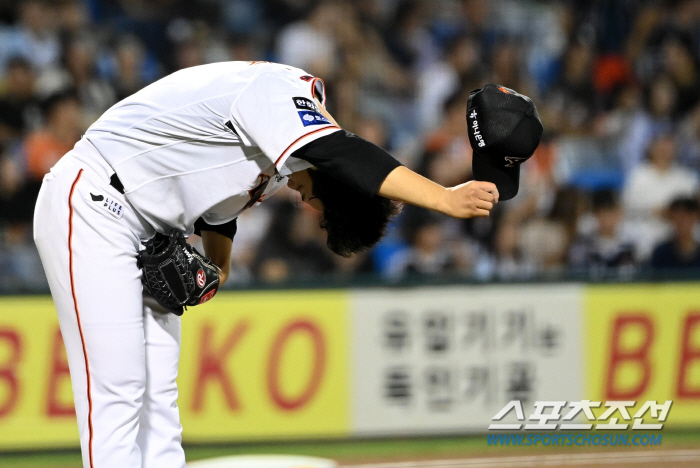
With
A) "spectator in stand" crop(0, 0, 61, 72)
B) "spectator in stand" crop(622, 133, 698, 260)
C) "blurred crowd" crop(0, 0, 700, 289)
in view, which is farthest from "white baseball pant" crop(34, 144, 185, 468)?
"spectator in stand" crop(622, 133, 698, 260)

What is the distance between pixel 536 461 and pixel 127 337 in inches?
121

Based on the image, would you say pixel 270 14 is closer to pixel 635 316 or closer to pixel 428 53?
pixel 428 53

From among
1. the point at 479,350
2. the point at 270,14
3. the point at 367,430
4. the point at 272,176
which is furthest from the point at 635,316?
the point at 270,14

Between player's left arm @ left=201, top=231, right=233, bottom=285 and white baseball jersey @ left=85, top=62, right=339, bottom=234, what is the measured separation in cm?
49

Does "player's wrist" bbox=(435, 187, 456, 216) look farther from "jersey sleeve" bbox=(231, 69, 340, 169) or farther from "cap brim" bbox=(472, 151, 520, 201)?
"jersey sleeve" bbox=(231, 69, 340, 169)

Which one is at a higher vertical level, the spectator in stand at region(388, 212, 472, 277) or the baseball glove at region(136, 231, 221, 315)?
the baseball glove at region(136, 231, 221, 315)

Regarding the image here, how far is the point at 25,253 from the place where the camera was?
5.91 metres

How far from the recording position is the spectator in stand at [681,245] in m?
6.54

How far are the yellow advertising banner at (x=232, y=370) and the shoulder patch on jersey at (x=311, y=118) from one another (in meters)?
3.18

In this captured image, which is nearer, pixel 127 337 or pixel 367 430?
pixel 127 337

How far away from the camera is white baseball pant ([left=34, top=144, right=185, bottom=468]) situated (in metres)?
2.78

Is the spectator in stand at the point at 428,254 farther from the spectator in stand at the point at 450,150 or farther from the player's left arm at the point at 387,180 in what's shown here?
the player's left arm at the point at 387,180

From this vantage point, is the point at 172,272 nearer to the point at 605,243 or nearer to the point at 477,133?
the point at 477,133

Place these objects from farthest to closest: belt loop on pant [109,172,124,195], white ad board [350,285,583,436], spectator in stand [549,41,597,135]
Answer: spectator in stand [549,41,597,135], white ad board [350,285,583,436], belt loop on pant [109,172,124,195]
